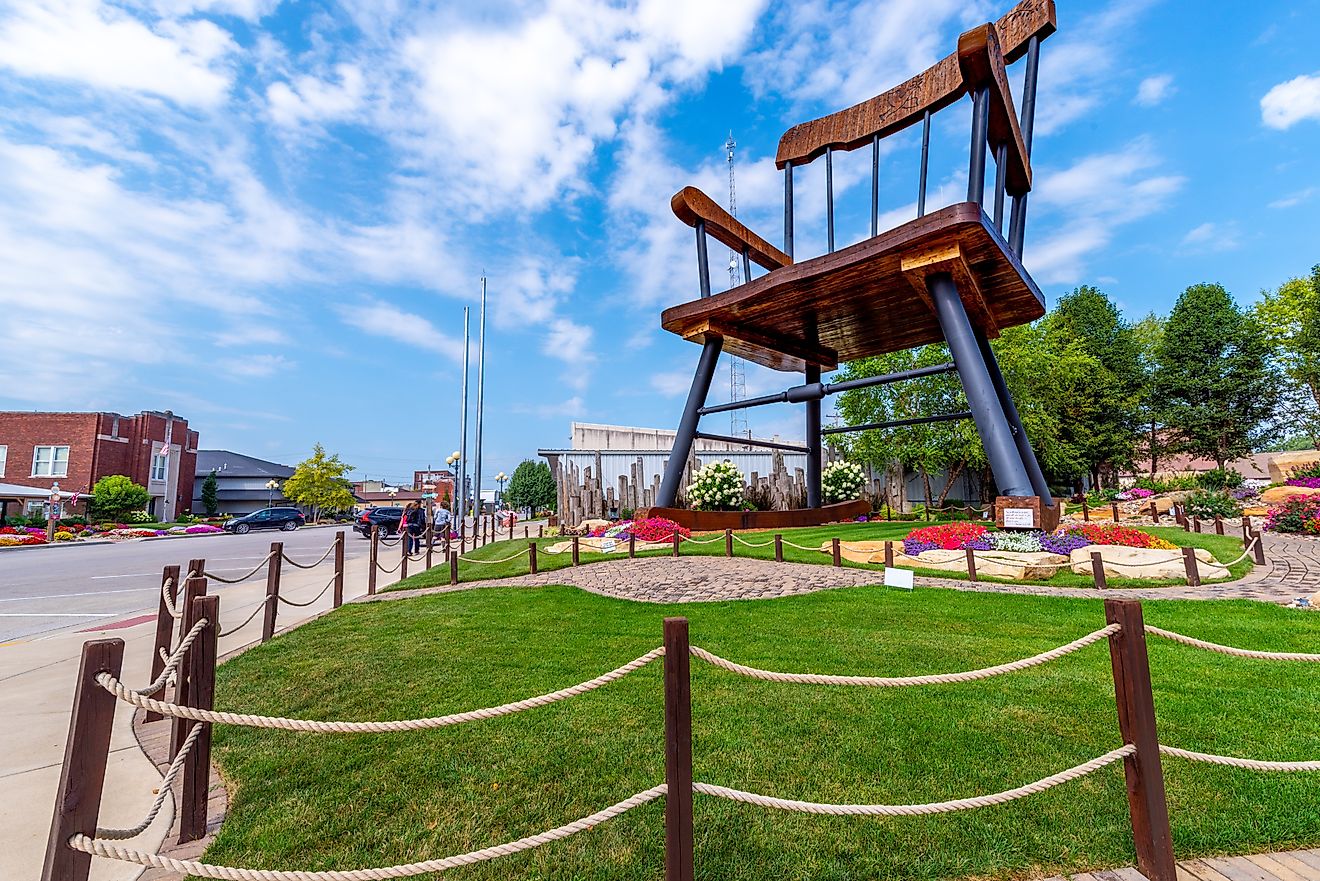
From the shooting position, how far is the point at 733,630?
247 inches

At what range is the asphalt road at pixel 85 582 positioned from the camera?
8398mm

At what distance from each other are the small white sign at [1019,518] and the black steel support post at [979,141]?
214 inches

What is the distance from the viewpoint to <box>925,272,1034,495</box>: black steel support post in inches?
395

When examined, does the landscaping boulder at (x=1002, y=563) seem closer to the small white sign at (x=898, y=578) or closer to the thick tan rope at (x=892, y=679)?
the small white sign at (x=898, y=578)

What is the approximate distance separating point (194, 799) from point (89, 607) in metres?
9.60

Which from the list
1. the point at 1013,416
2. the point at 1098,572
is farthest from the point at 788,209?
the point at 1098,572

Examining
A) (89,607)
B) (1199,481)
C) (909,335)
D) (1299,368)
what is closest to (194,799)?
(89,607)

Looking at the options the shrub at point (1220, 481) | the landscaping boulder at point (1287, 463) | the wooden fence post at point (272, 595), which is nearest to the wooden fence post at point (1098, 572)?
the wooden fence post at point (272, 595)

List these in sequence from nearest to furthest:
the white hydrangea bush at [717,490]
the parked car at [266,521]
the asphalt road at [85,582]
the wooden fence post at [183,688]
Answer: the wooden fence post at [183,688] < the asphalt road at [85,582] < the white hydrangea bush at [717,490] < the parked car at [266,521]

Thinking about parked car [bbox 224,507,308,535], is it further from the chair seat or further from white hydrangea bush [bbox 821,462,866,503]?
white hydrangea bush [bbox 821,462,866,503]

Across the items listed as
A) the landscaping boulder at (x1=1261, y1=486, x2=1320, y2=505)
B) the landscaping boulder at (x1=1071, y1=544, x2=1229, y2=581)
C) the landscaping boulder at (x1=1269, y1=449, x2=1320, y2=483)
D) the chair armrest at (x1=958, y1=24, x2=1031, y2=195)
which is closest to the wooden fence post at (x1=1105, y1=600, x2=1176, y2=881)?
the landscaping boulder at (x1=1071, y1=544, x2=1229, y2=581)

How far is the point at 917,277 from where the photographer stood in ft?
36.2

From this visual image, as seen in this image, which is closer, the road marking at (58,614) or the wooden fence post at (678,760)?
the wooden fence post at (678,760)

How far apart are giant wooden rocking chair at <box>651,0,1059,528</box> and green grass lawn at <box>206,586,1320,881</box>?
6.05 meters
